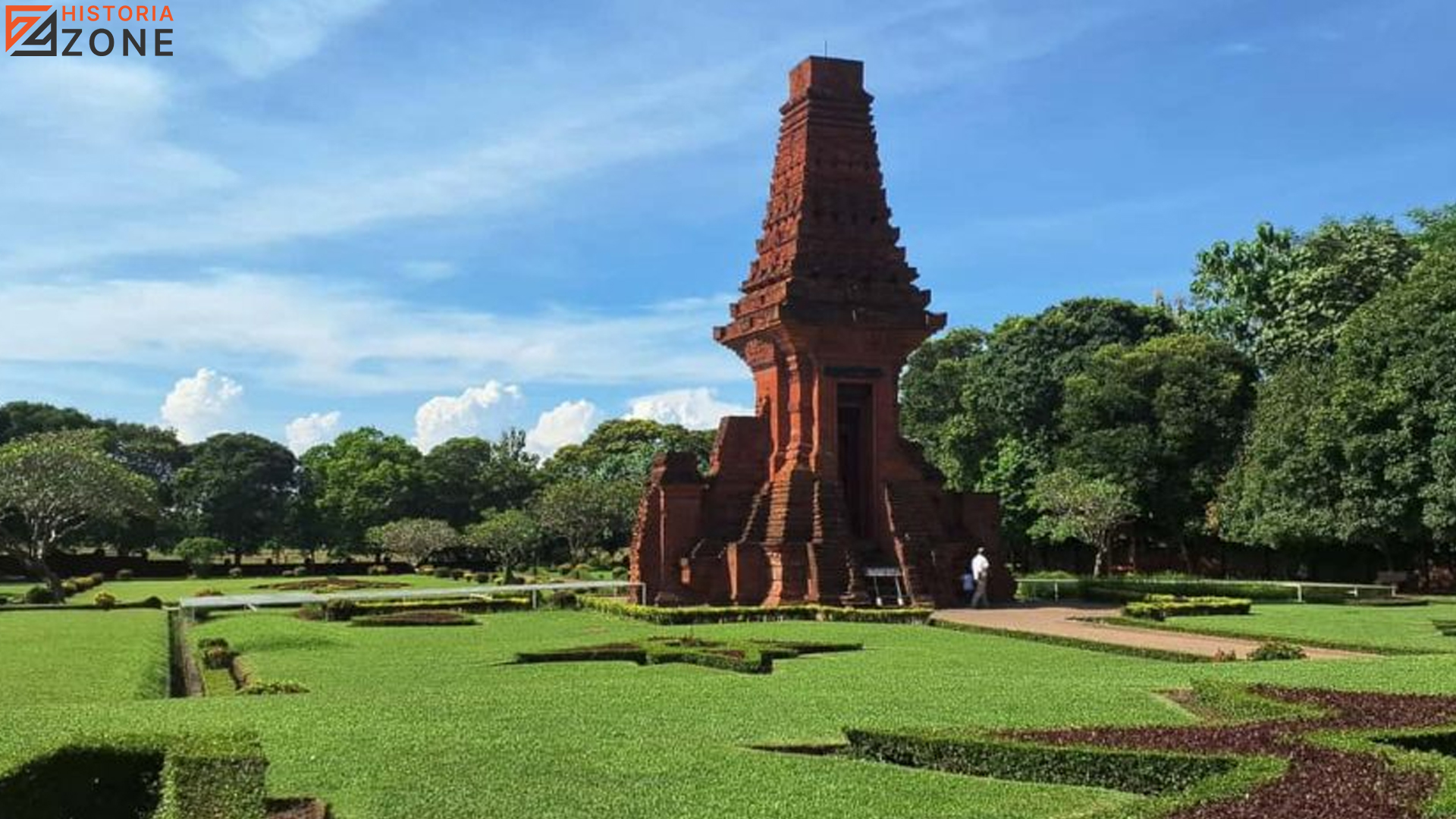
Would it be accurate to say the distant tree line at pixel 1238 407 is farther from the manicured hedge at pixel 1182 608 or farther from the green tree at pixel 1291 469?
the manicured hedge at pixel 1182 608

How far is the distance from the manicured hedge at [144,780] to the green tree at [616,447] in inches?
2328

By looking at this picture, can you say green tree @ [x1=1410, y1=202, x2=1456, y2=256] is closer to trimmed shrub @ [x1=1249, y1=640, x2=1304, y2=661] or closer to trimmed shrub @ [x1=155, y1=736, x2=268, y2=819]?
trimmed shrub @ [x1=1249, y1=640, x2=1304, y2=661]

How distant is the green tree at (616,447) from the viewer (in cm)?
6831

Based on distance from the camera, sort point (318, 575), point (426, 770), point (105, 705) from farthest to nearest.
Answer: point (318, 575), point (105, 705), point (426, 770)

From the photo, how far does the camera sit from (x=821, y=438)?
90.5 feet

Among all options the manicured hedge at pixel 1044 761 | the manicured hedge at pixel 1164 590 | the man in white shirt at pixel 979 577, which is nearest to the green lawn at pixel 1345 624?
the manicured hedge at pixel 1164 590

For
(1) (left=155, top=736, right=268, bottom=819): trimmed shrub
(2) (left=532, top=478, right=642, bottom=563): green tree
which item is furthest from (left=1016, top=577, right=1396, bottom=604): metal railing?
(1) (left=155, top=736, right=268, bottom=819): trimmed shrub

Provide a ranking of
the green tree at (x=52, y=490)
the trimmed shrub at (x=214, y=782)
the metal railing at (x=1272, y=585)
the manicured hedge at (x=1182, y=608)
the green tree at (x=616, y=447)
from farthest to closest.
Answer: the green tree at (x=616, y=447) < the green tree at (x=52, y=490) < the metal railing at (x=1272, y=585) < the manicured hedge at (x=1182, y=608) < the trimmed shrub at (x=214, y=782)

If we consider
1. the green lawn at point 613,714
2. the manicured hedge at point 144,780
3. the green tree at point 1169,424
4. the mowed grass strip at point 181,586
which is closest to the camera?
the manicured hedge at point 144,780

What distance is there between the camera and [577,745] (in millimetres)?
8867

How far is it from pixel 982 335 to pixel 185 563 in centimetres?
3848

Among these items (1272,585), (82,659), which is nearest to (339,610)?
(82,659)

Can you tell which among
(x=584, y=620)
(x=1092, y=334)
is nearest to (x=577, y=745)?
(x=584, y=620)

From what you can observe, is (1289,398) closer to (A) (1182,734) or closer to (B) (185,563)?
(A) (1182,734)
